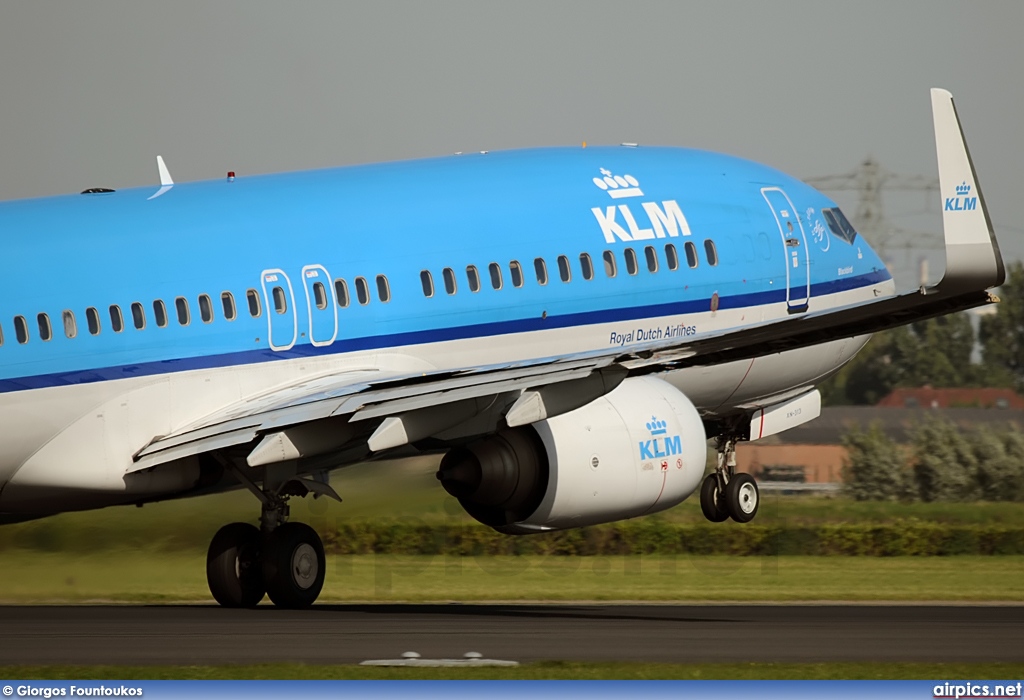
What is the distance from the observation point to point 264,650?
2141cm

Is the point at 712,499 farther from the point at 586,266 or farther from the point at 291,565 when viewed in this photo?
the point at 291,565

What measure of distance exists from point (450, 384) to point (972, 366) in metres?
79.6

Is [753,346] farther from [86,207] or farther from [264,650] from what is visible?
[86,207]

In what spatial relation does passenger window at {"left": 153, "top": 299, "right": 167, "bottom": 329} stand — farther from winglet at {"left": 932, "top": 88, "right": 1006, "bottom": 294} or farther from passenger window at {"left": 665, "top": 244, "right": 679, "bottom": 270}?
winglet at {"left": 932, "top": 88, "right": 1006, "bottom": 294}

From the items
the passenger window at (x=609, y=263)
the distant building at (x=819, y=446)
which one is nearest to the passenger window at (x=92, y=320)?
the passenger window at (x=609, y=263)

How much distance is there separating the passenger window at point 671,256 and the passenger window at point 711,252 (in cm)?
67

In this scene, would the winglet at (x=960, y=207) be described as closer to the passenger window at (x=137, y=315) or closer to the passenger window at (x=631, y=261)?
the passenger window at (x=631, y=261)

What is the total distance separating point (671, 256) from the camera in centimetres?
3086

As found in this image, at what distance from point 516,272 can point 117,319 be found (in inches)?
263

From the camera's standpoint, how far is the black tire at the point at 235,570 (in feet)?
91.0

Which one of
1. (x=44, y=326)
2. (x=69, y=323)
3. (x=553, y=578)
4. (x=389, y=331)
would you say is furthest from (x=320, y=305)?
(x=553, y=578)

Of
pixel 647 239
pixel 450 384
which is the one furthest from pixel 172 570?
pixel 647 239

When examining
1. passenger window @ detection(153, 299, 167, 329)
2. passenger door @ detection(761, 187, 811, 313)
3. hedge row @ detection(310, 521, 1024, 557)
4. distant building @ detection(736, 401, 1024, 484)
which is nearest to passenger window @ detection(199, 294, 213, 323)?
passenger window @ detection(153, 299, 167, 329)

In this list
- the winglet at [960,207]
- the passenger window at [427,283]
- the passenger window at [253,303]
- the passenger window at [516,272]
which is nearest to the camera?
the winglet at [960,207]
